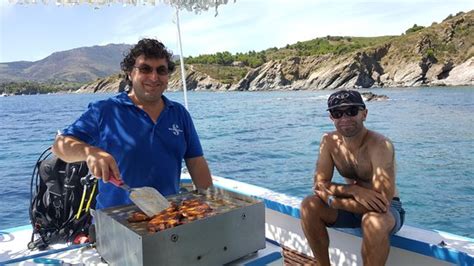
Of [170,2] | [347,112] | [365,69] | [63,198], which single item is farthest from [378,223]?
[365,69]

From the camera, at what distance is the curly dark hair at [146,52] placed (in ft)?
5.97

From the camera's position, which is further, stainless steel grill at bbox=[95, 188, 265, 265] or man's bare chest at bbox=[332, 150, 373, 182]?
man's bare chest at bbox=[332, 150, 373, 182]

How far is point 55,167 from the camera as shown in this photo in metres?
2.96

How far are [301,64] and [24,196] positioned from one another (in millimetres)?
66386

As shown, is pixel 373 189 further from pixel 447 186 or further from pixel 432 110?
pixel 432 110

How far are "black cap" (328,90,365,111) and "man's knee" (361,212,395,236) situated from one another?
0.66 meters

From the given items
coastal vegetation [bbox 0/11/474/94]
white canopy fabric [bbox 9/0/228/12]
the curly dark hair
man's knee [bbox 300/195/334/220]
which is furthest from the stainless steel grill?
coastal vegetation [bbox 0/11/474/94]

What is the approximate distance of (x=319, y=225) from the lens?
2553 millimetres

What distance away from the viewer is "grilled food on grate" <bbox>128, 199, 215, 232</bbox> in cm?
127

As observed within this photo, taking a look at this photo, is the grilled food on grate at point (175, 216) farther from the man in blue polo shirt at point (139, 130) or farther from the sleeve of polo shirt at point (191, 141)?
the sleeve of polo shirt at point (191, 141)

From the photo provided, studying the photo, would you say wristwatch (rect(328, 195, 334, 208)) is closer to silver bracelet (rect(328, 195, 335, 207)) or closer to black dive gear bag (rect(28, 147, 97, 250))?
silver bracelet (rect(328, 195, 335, 207))

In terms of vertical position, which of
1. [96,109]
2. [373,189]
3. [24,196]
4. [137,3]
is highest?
[137,3]

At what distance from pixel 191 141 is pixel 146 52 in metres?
0.45

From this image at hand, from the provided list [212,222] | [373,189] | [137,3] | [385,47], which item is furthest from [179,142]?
[385,47]
